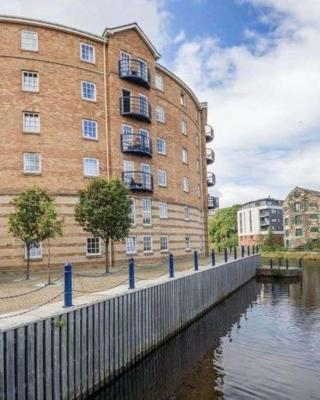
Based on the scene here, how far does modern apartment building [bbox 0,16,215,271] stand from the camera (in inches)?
1096

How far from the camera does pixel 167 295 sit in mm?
15984

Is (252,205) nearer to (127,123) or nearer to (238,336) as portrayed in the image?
(127,123)

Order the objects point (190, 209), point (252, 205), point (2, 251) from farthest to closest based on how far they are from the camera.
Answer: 1. point (252, 205)
2. point (190, 209)
3. point (2, 251)

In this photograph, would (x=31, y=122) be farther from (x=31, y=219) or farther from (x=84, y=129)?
(x=31, y=219)

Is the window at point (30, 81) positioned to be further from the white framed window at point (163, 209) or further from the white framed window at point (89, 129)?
the white framed window at point (163, 209)

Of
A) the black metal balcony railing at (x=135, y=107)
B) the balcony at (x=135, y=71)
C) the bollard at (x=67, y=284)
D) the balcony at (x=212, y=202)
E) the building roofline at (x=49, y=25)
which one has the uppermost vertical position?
the building roofline at (x=49, y=25)

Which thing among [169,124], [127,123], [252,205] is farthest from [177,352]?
[252,205]

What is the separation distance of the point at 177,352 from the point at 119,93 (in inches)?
904

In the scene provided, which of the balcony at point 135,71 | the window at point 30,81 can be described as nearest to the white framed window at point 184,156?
the balcony at point 135,71

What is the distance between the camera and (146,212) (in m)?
33.8

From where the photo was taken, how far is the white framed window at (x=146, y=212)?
33531mm

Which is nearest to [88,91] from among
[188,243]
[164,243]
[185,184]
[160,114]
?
[160,114]

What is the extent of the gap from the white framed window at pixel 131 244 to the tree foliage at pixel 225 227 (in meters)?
77.1

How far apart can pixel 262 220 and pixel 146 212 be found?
3123 inches
